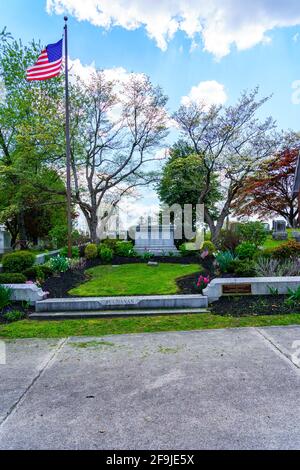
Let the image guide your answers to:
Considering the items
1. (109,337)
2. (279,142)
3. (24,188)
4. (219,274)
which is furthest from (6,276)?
(279,142)

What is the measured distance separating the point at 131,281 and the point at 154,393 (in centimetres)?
690

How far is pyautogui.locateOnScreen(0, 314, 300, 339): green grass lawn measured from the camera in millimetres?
5633

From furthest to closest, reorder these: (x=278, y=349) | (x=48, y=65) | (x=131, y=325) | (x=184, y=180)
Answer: (x=184, y=180), (x=48, y=65), (x=131, y=325), (x=278, y=349)

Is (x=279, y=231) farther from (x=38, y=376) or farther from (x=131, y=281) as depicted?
(x=38, y=376)

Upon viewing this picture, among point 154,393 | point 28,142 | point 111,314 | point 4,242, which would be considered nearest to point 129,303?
point 111,314

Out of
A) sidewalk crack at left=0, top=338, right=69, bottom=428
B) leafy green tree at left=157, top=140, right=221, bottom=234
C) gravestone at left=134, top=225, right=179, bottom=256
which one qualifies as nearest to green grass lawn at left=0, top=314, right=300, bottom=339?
sidewalk crack at left=0, top=338, right=69, bottom=428

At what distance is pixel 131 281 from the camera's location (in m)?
10.2

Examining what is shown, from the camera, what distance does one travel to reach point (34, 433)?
105 inches

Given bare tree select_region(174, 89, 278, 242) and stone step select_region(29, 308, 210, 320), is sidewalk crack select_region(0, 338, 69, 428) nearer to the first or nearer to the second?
stone step select_region(29, 308, 210, 320)

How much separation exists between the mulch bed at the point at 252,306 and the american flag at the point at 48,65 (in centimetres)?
1016

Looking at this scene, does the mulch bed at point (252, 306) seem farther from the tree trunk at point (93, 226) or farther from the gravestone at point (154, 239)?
the tree trunk at point (93, 226)

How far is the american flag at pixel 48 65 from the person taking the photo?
11680 millimetres
